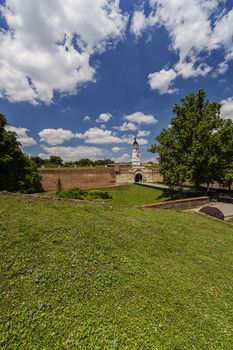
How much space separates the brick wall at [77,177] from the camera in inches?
1448

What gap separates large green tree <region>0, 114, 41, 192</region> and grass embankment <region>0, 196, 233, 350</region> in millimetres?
19746

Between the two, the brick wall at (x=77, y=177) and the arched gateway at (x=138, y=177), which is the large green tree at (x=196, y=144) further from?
the arched gateway at (x=138, y=177)

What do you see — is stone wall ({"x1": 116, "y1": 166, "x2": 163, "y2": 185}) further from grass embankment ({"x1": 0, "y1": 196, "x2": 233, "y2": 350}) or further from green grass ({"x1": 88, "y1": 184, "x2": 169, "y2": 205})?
grass embankment ({"x1": 0, "y1": 196, "x2": 233, "y2": 350})

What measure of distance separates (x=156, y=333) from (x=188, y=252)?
3.77 m

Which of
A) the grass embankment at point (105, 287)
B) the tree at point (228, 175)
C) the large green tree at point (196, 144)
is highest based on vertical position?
the large green tree at point (196, 144)

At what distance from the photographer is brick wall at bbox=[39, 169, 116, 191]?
3678 centimetres

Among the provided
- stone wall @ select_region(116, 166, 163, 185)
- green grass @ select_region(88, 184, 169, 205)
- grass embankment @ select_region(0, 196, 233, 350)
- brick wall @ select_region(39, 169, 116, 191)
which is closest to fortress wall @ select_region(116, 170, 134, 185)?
stone wall @ select_region(116, 166, 163, 185)

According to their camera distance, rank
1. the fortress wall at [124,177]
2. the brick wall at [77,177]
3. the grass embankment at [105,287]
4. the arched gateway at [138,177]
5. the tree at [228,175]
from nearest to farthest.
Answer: the grass embankment at [105,287] < the tree at [228,175] < the brick wall at [77,177] < the fortress wall at [124,177] < the arched gateway at [138,177]

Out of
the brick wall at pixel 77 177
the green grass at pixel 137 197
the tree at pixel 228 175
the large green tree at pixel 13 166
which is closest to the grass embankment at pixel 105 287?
the tree at pixel 228 175

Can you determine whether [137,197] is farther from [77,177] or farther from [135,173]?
[135,173]

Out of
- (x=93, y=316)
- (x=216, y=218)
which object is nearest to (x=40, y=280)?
(x=93, y=316)

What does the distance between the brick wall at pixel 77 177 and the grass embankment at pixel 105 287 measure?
30082 millimetres

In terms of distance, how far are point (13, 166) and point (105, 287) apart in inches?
995

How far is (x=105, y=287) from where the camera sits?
14.7 feet
